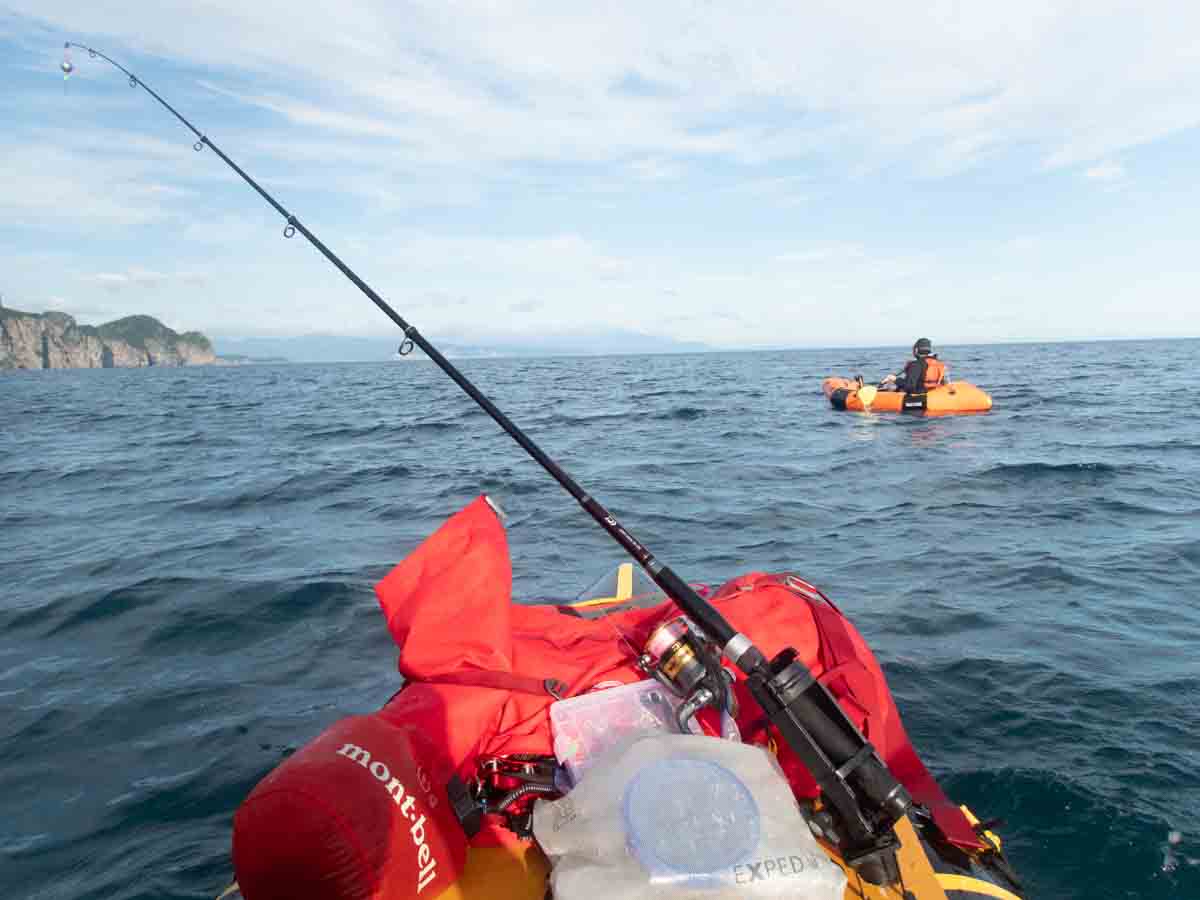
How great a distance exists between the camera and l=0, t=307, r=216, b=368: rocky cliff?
144500 mm

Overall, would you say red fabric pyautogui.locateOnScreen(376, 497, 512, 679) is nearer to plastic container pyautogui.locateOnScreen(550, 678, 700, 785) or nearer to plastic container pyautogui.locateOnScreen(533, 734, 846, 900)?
plastic container pyautogui.locateOnScreen(550, 678, 700, 785)

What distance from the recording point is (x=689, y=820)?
180cm

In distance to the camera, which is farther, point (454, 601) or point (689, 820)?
point (454, 601)

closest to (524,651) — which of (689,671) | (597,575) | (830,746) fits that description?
(689,671)

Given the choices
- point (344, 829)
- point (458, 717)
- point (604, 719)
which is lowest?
point (604, 719)

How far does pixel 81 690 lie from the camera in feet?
16.7

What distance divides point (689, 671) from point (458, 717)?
903 millimetres

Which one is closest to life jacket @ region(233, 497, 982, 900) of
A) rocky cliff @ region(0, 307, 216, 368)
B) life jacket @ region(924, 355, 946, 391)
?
life jacket @ region(924, 355, 946, 391)

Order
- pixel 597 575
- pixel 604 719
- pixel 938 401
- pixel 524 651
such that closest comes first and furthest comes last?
pixel 604 719
pixel 524 651
pixel 597 575
pixel 938 401

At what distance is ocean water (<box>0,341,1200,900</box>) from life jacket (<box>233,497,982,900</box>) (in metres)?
1.30

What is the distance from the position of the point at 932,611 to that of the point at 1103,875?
9.90ft

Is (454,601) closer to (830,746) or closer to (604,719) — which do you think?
(604,719)

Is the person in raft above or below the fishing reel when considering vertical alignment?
above

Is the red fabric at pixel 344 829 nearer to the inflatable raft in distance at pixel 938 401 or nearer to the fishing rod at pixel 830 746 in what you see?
the fishing rod at pixel 830 746
